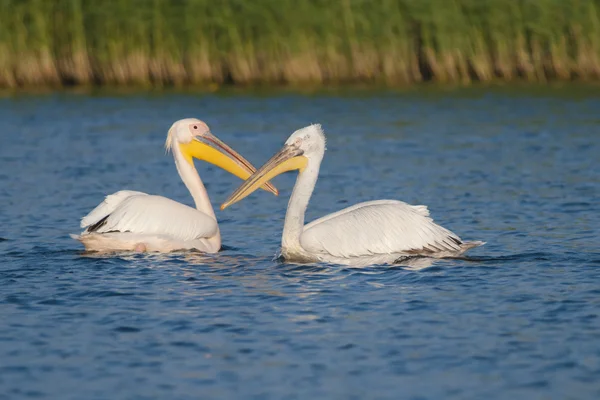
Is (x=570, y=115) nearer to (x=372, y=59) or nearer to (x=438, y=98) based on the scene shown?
(x=438, y=98)

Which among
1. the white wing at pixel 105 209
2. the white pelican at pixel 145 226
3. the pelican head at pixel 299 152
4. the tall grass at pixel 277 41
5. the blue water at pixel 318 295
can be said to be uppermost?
the tall grass at pixel 277 41

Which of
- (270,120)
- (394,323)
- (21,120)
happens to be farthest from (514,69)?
(394,323)

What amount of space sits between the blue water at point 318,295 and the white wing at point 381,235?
16cm

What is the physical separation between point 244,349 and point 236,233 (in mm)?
3753

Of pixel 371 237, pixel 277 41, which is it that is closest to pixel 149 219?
pixel 371 237

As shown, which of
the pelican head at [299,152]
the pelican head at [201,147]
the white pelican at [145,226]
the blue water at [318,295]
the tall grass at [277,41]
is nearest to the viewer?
the blue water at [318,295]

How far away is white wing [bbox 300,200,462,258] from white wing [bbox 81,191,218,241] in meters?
0.92

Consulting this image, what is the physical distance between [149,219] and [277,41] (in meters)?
11.5

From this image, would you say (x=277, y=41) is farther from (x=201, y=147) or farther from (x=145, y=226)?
(x=145, y=226)

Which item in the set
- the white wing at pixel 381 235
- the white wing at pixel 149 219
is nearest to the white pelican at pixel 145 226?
the white wing at pixel 149 219

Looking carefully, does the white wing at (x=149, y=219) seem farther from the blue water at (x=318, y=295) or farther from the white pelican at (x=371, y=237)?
the white pelican at (x=371, y=237)

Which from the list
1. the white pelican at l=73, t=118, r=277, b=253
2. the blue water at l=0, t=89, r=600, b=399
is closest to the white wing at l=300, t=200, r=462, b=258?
the blue water at l=0, t=89, r=600, b=399

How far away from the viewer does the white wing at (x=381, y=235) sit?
7270 millimetres

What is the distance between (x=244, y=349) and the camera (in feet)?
Answer: 17.8
